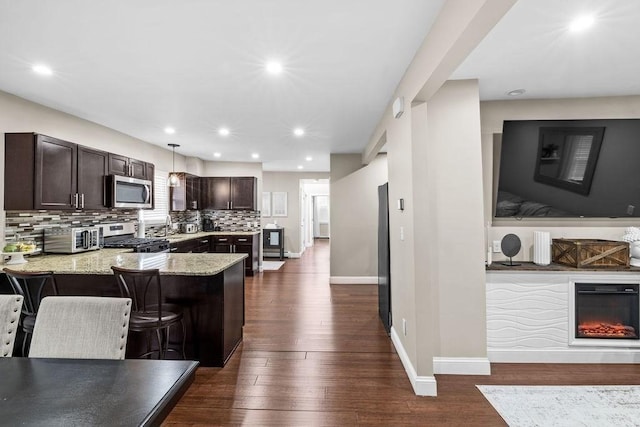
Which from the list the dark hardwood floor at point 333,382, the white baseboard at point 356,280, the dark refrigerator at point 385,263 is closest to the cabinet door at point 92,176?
the dark hardwood floor at point 333,382

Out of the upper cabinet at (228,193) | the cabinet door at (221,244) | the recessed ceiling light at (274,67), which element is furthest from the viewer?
the upper cabinet at (228,193)

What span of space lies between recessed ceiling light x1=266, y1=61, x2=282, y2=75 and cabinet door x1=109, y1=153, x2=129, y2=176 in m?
2.82

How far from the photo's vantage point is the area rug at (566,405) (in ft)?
6.57

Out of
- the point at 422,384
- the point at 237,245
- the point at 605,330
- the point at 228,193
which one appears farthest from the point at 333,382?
the point at 228,193

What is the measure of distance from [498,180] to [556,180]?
0.54m

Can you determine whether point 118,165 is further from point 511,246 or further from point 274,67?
point 511,246

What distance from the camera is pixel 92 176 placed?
3781mm

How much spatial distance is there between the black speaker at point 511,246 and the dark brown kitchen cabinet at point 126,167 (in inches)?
186

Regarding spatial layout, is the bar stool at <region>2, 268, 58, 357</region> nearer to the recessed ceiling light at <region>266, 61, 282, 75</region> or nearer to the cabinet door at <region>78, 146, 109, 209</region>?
the cabinet door at <region>78, 146, 109, 209</region>

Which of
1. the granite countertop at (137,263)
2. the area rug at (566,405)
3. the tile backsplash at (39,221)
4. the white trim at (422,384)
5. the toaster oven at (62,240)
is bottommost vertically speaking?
the area rug at (566,405)

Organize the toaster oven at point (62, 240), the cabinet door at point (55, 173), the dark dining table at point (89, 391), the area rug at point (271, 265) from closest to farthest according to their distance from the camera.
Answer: the dark dining table at point (89, 391) < the cabinet door at point (55, 173) < the toaster oven at point (62, 240) < the area rug at point (271, 265)

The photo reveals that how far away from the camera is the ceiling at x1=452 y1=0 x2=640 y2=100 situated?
5.94ft

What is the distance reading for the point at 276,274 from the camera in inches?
265

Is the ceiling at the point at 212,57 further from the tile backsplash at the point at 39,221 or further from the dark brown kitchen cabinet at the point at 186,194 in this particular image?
the dark brown kitchen cabinet at the point at 186,194
